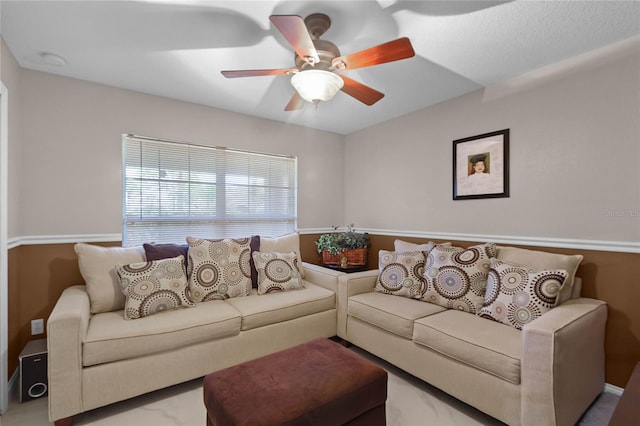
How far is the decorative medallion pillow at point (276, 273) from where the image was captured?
2.83m

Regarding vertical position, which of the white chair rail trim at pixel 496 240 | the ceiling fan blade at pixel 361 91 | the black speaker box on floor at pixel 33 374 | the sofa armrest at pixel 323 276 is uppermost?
the ceiling fan blade at pixel 361 91

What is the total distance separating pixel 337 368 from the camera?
1629 millimetres

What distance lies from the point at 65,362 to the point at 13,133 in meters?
1.68

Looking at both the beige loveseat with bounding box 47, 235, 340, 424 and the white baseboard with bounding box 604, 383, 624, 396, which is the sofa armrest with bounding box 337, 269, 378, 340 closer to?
the beige loveseat with bounding box 47, 235, 340, 424

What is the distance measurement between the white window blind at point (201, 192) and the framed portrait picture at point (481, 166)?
6.47ft

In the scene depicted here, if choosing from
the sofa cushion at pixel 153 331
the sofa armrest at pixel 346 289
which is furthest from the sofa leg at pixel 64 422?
the sofa armrest at pixel 346 289

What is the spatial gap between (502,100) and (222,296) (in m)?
3.02

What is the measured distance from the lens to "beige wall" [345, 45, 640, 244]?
2.10 m

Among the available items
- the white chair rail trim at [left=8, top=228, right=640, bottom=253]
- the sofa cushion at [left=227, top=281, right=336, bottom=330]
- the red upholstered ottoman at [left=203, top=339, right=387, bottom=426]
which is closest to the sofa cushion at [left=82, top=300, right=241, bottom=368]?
the sofa cushion at [left=227, top=281, right=336, bottom=330]

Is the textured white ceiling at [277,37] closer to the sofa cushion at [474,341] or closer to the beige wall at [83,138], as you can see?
the beige wall at [83,138]

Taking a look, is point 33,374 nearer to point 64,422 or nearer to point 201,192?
point 64,422

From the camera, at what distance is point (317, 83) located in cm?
186

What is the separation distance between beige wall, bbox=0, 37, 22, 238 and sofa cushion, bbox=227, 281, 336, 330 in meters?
1.66

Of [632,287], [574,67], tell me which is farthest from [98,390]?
[574,67]
